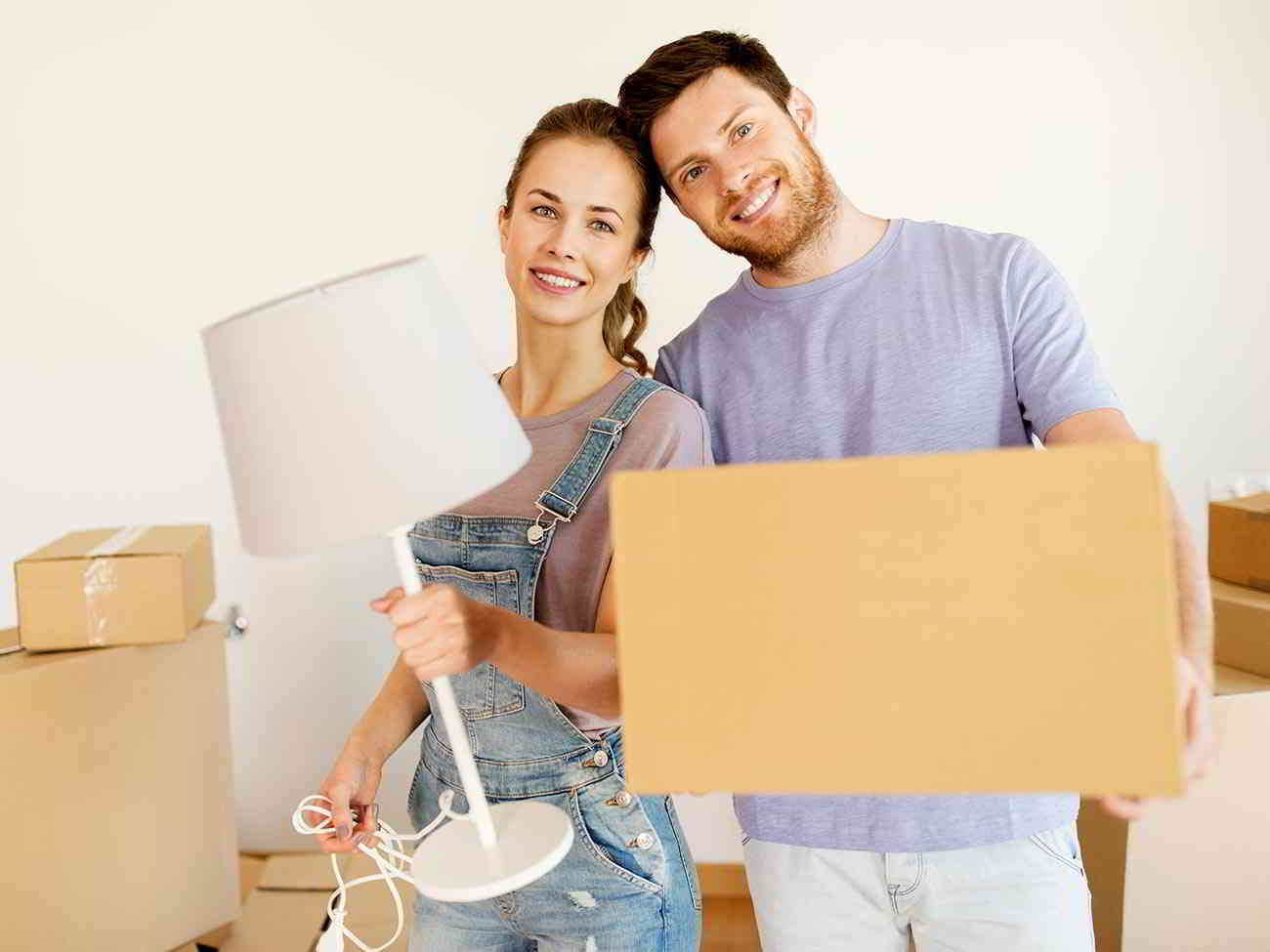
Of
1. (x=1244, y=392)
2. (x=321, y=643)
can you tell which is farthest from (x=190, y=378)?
(x=1244, y=392)

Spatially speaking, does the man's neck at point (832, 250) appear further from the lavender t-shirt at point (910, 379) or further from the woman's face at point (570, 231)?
the woman's face at point (570, 231)

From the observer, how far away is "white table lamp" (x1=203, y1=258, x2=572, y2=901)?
26.9 inches

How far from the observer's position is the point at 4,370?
6.70 feet

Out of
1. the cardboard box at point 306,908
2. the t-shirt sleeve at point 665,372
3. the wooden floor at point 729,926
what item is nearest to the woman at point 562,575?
the t-shirt sleeve at point 665,372

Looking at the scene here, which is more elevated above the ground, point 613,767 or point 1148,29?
point 1148,29

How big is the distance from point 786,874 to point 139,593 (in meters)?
0.99

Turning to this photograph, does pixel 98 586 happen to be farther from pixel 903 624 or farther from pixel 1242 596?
pixel 1242 596

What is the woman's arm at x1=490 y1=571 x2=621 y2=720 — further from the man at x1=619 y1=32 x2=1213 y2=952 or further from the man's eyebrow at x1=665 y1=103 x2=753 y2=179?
the man's eyebrow at x1=665 y1=103 x2=753 y2=179

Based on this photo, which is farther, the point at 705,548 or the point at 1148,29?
the point at 1148,29

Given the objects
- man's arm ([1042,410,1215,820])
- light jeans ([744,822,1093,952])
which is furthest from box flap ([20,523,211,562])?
man's arm ([1042,410,1215,820])

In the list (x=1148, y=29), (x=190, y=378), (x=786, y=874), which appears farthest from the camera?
(x=190, y=378)

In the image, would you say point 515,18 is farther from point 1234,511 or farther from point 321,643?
point 1234,511

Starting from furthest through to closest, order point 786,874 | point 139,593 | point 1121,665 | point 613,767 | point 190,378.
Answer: point 190,378, point 139,593, point 786,874, point 613,767, point 1121,665

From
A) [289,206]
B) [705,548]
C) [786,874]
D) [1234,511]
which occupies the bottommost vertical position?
[786,874]
